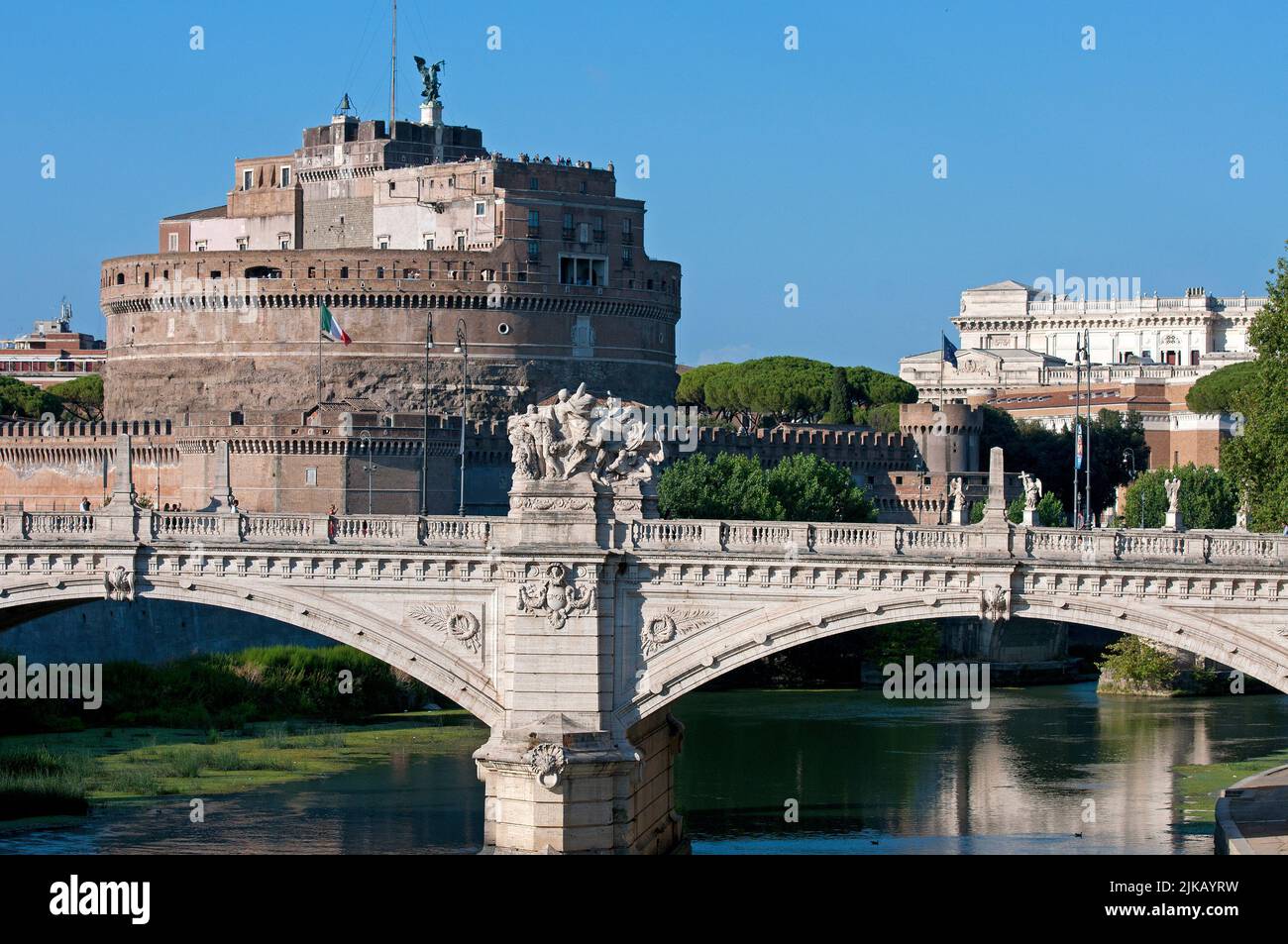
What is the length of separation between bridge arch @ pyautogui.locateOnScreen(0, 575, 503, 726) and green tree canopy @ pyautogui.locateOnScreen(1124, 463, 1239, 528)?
103ft

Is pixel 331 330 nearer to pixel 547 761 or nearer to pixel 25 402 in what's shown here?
pixel 25 402

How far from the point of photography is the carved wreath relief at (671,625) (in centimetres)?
2608

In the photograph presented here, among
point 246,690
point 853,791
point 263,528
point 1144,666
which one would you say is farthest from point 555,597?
point 1144,666

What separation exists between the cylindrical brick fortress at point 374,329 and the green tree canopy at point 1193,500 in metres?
18.6

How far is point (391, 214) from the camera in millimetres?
78000

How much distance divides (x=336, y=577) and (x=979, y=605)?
645cm

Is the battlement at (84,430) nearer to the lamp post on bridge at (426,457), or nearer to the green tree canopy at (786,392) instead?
the lamp post on bridge at (426,457)

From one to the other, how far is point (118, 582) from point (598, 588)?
16.8ft

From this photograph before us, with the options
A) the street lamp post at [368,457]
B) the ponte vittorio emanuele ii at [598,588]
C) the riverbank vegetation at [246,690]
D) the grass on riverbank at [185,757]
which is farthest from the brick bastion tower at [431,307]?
the ponte vittorio emanuele ii at [598,588]

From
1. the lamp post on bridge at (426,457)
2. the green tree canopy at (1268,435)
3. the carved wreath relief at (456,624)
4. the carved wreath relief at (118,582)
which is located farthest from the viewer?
the lamp post on bridge at (426,457)

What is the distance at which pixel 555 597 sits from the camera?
25891 mm

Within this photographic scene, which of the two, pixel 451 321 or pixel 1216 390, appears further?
pixel 1216 390
